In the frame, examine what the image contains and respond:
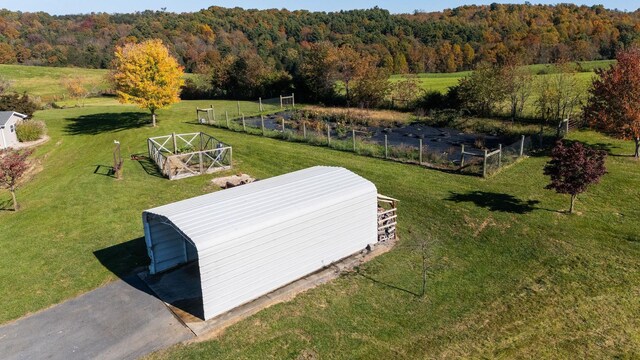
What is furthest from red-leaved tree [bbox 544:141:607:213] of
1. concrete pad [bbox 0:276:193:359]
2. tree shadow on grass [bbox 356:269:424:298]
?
concrete pad [bbox 0:276:193:359]

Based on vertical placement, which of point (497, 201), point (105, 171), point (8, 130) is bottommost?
point (497, 201)

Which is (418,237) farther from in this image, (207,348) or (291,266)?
(207,348)

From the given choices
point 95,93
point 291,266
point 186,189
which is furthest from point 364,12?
point 291,266

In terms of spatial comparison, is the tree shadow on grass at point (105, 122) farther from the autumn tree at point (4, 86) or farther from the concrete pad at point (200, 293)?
the concrete pad at point (200, 293)

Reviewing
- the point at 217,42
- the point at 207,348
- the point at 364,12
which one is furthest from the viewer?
the point at 364,12

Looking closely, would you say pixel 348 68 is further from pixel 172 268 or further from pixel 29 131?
pixel 172 268

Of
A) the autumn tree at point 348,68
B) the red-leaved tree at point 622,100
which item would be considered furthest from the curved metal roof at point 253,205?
the autumn tree at point 348,68

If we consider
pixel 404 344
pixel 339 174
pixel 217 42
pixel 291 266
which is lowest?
pixel 404 344

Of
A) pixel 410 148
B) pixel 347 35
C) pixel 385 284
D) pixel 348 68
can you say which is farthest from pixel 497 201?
pixel 347 35
